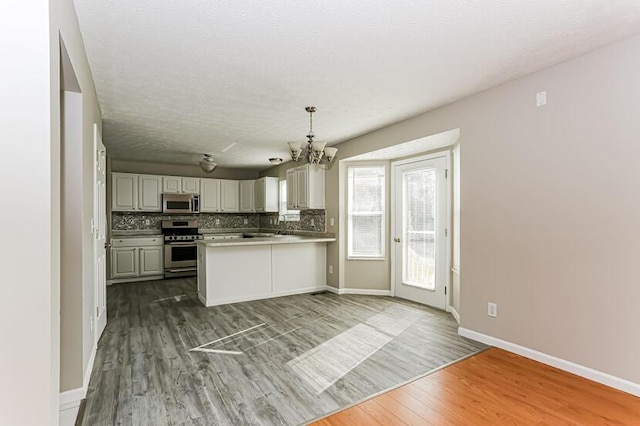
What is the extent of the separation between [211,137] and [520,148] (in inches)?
163

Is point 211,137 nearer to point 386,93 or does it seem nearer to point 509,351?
point 386,93

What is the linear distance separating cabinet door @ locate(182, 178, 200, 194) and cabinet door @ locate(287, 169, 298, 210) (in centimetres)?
241

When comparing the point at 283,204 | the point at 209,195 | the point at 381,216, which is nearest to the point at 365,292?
the point at 381,216

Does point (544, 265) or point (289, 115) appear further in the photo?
point (289, 115)

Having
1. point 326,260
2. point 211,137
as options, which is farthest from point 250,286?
point 211,137

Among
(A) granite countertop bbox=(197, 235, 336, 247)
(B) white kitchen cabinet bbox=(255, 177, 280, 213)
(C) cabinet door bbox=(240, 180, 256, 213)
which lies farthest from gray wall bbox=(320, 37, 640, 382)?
(C) cabinet door bbox=(240, 180, 256, 213)

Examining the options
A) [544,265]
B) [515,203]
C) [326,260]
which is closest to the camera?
[544,265]

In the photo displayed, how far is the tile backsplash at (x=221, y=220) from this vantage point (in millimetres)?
6422

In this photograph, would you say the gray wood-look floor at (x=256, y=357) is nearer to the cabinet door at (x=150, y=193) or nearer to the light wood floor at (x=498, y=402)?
the light wood floor at (x=498, y=402)

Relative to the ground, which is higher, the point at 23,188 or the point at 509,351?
the point at 23,188

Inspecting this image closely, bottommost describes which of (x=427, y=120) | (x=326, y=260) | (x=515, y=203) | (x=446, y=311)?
(x=446, y=311)

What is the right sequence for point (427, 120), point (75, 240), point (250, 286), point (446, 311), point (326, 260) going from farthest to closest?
point (326, 260) < point (250, 286) < point (446, 311) < point (427, 120) < point (75, 240)

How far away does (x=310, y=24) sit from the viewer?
2176 millimetres

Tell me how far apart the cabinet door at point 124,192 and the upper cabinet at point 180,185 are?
57 centimetres
